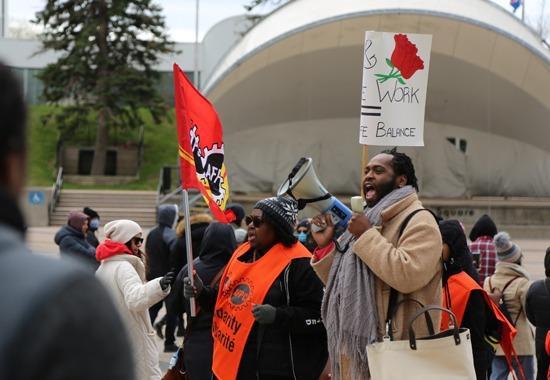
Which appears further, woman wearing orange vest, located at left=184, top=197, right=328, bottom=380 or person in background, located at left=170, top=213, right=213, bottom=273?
person in background, located at left=170, top=213, right=213, bottom=273

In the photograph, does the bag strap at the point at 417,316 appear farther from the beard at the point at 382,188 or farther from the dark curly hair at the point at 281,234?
the dark curly hair at the point at 281,234

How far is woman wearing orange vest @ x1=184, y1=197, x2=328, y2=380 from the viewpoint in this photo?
557 cm

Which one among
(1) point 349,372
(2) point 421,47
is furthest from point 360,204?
(2) point 421,47

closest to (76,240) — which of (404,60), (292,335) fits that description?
(404,60)

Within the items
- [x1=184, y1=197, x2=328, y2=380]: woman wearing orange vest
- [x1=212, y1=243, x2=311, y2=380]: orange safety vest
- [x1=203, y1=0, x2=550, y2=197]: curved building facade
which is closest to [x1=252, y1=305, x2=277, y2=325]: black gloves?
[x1=184, y1=197, x2=328, y2=380]: woman wearing orange vest

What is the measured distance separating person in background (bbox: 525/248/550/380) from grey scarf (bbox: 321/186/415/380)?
267 cm

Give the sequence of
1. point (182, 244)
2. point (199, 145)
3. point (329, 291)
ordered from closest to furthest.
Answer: point (329, 291)
point (199, 145)
point (182, 244)

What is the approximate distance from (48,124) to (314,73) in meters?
18.2

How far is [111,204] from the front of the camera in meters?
37.0

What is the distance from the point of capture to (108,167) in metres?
46.9

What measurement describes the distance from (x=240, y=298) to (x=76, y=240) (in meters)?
4.84

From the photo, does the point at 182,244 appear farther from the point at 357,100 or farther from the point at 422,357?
the point at 357,100

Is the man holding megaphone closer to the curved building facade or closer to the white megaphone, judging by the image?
the white megaphone

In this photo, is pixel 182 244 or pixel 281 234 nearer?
pixel 281 234
